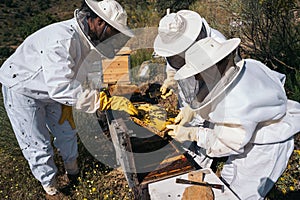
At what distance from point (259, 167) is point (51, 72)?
1.85 m

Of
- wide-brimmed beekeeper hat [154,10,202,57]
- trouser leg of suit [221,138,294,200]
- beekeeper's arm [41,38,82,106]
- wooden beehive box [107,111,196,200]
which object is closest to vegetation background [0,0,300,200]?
wooden beehive box [107,111,196,200]

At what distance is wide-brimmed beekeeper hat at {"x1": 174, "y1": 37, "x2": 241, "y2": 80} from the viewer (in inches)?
77.3

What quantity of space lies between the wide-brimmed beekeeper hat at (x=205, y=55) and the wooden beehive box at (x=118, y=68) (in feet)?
8.00

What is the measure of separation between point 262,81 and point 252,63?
0.26 meters

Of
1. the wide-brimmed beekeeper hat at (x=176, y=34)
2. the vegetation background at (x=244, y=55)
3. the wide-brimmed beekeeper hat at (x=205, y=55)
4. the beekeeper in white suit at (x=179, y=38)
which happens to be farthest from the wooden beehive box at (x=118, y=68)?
the wide-brimmed beekeeper hat at (x=205, y=55)

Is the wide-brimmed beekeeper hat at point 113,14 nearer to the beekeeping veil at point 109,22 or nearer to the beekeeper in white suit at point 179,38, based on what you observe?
the beekeeping veil at point 109,22

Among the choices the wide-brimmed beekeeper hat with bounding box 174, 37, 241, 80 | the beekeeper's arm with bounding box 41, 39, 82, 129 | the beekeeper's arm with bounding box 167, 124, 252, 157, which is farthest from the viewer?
the beekeeper's arm with bounding box 41, 39, 82, 129

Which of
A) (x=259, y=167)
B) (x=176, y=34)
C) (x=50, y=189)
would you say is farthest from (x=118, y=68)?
(x=259, y=167)

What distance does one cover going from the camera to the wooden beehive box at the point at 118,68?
14.8 feet

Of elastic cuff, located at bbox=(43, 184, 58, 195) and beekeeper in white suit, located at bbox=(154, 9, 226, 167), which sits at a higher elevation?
beekeeper in white suit, located at bbox=(154, 9, 226, 167)

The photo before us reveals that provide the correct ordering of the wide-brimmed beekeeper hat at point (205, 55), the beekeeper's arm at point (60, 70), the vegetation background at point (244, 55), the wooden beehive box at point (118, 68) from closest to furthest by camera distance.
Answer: the wide-brimmed beekeeper hat at point (205, 55) → the beekeeper's arm at point (60, 70) → the vegetation background at point (244, 55) → the wooden beehive box at point (118, 68)

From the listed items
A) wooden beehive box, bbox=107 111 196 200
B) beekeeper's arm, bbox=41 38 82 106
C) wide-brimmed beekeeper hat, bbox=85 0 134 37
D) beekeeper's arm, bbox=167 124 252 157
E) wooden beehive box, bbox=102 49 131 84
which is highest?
wide-brimmed beekeeper hat, bbox=85 0 134 37

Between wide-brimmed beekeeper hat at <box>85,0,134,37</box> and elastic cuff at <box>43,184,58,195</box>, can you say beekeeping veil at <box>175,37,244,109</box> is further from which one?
elastic cuff at <box>43,184,58,195</box>

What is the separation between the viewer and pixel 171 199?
6.88 feet
